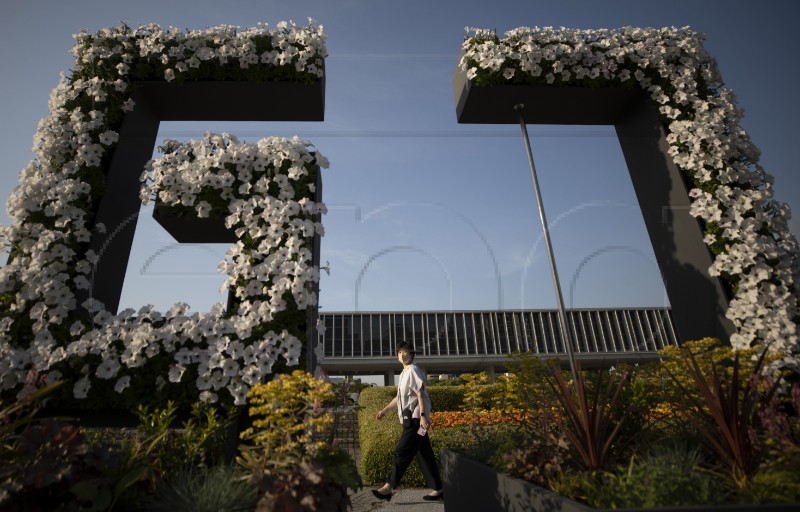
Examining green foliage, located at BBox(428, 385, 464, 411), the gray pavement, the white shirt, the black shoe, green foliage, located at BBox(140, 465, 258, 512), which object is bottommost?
the gray pavement

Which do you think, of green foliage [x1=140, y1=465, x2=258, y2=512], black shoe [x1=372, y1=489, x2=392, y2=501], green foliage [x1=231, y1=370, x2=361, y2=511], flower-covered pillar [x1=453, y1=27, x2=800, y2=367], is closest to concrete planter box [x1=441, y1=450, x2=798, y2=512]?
black shoe [x1=372, y1=489, x2=392, y2=501]

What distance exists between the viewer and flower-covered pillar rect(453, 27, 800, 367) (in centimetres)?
495

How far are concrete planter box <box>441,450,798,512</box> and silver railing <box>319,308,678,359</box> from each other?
55898 millimetres

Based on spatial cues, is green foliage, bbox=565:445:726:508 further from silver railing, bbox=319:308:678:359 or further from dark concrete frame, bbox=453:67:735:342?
silver railing, bbox=319:308:678:359

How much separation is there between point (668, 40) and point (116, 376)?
8.37 meters

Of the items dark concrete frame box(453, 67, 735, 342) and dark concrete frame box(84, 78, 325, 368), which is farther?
dark concrete frame box(453, 67, 735, 342)

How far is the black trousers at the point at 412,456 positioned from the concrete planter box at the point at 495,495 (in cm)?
41

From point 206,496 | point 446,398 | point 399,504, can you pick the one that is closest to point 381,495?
point 399,504

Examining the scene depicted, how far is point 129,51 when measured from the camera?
214 inches

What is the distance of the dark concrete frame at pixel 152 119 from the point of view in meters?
4.70

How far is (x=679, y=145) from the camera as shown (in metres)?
5.64

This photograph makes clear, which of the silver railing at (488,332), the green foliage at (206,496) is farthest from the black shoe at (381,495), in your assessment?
the silver railing at (488,332)

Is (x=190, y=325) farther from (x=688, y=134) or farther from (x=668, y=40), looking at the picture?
(x=668, y=40)

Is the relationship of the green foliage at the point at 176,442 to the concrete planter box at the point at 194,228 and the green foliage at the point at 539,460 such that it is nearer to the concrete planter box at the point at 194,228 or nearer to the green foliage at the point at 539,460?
the concrete planter box at the point at 194,228
